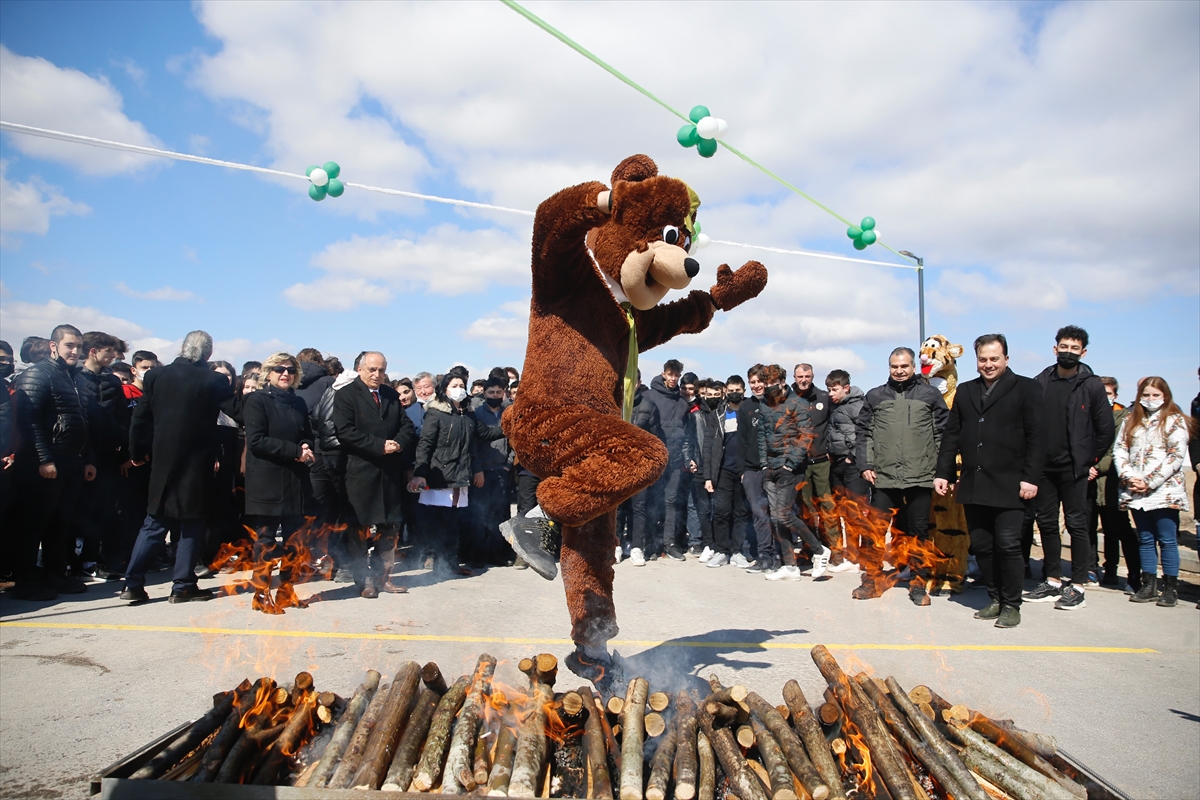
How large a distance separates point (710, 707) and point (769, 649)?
2.32 meters

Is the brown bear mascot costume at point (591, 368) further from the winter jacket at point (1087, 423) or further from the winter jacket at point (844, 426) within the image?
the winter jacket at point (1087, 423)

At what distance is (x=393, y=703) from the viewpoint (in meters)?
3.25

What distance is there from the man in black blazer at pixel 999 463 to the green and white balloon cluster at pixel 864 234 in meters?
2.10

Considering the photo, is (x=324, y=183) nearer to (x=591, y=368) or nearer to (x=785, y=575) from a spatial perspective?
(x=591, y=368)

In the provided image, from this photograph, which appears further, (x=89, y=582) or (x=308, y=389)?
(x=308, y=389)

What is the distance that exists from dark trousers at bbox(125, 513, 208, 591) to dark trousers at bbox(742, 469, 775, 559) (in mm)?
5745

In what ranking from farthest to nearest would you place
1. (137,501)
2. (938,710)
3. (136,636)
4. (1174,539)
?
(137,501), (1174,539), (136,636), (938,710)

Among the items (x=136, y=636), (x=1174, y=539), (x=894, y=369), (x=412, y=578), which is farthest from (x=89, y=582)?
(x=1174, y=539)

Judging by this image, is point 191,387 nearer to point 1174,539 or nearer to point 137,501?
point 137,501

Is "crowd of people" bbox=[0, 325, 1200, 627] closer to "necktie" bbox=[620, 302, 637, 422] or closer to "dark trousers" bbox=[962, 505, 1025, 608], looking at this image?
"dark trousers" bbox=[962, 505, 1025, 608]

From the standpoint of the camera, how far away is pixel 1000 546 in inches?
245

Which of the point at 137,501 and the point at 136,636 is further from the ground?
the point at 137,501

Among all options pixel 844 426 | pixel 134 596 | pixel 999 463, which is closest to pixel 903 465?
pixel 999 463

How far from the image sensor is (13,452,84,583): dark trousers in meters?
6.29
